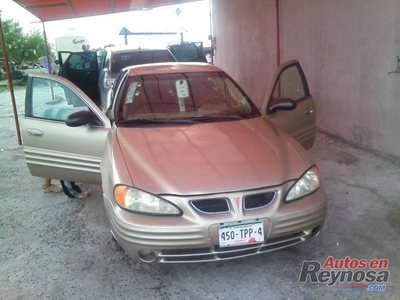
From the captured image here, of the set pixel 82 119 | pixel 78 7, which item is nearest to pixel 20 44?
pixel 78 7

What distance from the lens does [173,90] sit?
11.4ft

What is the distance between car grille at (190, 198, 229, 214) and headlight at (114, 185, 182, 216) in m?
0.12

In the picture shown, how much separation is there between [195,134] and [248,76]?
6794mm

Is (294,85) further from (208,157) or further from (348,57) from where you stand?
(208,157)

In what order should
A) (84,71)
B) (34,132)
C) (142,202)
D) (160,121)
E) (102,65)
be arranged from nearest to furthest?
(142,202) → (160,121) → (34,132) → (84,71) → (102,65)

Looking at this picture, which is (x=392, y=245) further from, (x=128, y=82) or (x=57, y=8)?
(x=57, y=8)

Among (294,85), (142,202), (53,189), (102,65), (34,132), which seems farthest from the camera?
(102,65)

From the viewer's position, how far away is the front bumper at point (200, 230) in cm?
223

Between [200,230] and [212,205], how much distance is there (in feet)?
0.56

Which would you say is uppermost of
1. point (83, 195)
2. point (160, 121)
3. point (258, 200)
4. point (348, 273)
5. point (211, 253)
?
point (160, 121)

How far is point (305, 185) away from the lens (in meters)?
2.53

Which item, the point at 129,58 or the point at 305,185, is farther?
the point at 129,58

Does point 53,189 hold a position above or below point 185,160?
below

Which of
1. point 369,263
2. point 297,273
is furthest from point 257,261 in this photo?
point 369,263
